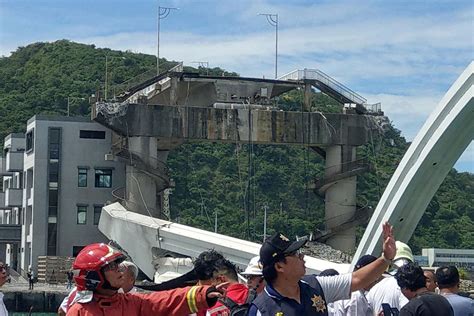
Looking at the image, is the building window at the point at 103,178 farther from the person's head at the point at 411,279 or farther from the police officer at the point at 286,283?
the police officer at the point at 286,283

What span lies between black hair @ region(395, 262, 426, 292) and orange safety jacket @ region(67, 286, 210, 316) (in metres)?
2.27

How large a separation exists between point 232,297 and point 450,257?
1596 inches

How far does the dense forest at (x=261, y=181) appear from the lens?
199 feet

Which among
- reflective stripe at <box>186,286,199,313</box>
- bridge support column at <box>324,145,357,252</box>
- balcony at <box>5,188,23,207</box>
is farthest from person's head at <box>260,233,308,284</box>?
balcony at <box>5,188,23,207</box>

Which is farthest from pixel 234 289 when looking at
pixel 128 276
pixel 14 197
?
pixel 14 197

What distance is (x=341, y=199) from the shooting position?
48219 millimetres

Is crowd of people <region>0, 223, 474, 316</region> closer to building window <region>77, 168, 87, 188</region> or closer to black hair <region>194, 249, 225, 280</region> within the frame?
black hair <region>194, 249, 225, 280</region>

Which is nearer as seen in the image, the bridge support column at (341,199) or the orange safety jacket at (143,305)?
the orange safety jacket at (143,305)

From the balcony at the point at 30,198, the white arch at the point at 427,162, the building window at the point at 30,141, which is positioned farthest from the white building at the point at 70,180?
the white arch at the point at 427,162

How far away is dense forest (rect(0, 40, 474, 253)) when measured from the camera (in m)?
60.6

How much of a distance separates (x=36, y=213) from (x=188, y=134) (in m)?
9.97

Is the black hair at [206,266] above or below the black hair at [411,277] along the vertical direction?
above

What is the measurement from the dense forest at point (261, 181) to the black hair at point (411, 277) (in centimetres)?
4239

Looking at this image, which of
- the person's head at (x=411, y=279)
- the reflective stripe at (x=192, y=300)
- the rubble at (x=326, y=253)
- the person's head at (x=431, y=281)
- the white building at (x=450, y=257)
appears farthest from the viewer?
the white building at (x=450, y=257)
